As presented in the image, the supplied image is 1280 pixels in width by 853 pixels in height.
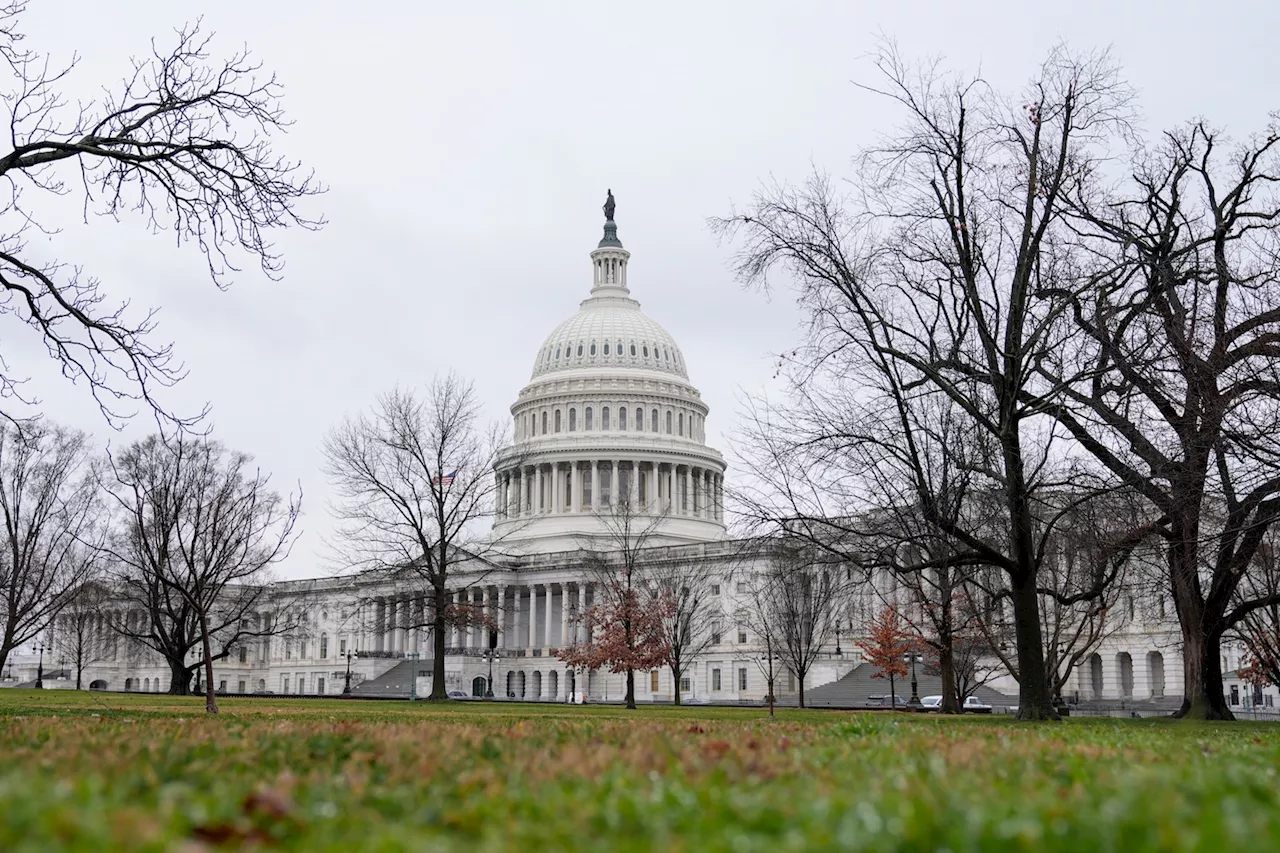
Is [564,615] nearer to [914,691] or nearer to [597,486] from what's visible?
[597,486]

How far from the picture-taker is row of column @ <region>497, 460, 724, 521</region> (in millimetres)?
136125

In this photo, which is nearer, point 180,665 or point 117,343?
point 117,343

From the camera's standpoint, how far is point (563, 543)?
438 feet

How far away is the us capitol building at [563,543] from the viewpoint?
385 ft

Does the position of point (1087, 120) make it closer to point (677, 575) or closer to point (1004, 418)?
point (1004, 418)

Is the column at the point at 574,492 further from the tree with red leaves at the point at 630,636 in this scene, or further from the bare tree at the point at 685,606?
the tree with red leaves at the point at 630,636

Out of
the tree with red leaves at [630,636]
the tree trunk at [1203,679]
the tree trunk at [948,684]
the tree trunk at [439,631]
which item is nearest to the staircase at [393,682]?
the tree with red leaves at [630,636]

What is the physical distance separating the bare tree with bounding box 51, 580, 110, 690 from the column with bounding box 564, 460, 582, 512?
4706 centimetres

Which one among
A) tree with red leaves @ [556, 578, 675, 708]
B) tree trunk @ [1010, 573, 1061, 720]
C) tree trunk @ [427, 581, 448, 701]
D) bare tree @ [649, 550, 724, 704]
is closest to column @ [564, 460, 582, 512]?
bare tree @ [649, 550, 724, 704]

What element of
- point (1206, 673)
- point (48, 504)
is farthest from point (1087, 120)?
point (48, 504)

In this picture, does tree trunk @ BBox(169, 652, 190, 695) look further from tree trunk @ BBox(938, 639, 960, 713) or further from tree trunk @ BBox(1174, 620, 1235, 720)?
tree trunk @ BBox(1174, 620, 1235, 720)

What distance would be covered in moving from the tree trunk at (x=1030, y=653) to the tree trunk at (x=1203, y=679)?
6645 mm

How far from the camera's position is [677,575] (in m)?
92.1

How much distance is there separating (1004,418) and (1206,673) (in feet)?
41.2
